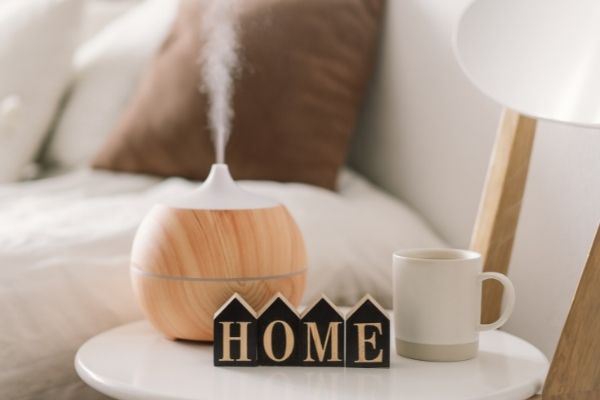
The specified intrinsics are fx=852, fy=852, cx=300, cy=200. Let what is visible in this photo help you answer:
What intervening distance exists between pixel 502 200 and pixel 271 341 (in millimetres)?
373

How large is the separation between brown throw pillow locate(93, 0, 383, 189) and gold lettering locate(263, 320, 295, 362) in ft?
2.01

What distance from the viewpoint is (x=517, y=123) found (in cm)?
104

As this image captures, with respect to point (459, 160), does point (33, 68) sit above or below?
above

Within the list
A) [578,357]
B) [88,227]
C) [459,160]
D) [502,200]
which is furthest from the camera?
[459,160]

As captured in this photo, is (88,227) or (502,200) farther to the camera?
(88,227)

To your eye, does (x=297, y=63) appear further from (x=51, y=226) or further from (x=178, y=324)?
(x=178, y=324)

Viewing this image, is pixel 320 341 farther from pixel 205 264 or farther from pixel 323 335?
pixel 205 264

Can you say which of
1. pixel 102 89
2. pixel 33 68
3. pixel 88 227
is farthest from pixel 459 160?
pixel 33 68

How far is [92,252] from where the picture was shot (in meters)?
1.06

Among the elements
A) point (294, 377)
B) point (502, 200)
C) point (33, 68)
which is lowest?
point (294, 377)

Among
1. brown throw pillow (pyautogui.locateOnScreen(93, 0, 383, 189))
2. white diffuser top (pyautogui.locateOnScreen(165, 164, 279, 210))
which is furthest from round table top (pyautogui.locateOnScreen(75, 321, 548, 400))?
brown throw pillow (pyautogui.locateOnScreen(93, 0, 383, 189))

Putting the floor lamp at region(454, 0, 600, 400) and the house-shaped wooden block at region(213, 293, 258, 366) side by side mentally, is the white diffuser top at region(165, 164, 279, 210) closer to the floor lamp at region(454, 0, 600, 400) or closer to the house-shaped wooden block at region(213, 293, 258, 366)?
the house-shaped wooden block at region(213, 293, 258, 366)

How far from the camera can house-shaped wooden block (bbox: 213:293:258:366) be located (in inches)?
32.5

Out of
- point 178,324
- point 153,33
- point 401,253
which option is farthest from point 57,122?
point 401,253
